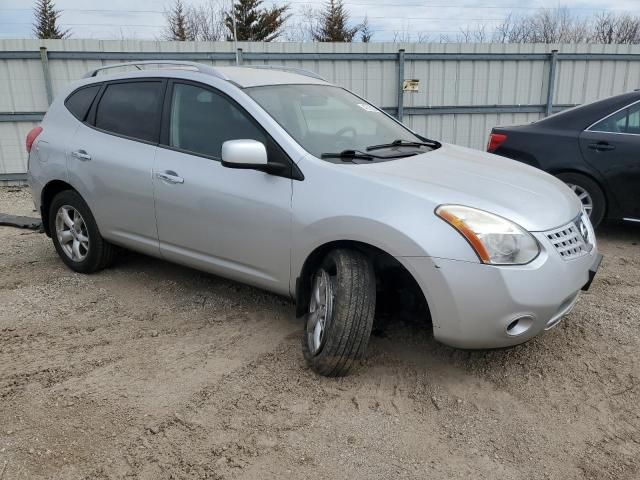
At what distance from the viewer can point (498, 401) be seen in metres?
2.94

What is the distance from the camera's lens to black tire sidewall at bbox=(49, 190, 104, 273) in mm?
4586

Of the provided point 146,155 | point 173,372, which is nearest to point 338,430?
point 173,372

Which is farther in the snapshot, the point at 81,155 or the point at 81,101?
the point at 81,101

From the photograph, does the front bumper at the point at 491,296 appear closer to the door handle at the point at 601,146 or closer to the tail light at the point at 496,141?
the door handle at the point at 601,146

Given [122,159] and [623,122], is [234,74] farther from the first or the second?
[623,122]

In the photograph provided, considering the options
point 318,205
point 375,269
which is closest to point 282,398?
point 375,269

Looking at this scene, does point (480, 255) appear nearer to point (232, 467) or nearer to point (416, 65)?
point (232, 467)

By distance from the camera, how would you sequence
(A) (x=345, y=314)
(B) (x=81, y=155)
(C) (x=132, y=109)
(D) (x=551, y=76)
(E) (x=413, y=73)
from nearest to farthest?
(A) (x=345, y=314)
(C) (x=132, y=109)
(B) (x=81, y=155)
(E) (x=413, y=73)
(D) (x=551, y=76)

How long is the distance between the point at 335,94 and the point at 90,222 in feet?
7.29

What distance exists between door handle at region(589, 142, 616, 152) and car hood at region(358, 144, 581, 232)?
2272 millimetres

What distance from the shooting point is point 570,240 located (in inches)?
118

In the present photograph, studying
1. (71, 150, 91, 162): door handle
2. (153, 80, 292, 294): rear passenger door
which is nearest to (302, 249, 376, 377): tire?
(153, 80, 292, 294): rear passenger door

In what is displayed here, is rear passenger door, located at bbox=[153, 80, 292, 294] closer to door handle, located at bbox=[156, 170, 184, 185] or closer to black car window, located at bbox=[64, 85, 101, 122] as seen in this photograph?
door handle, located at bbox=[156, 170, 184, 185]

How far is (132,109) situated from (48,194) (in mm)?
1285
